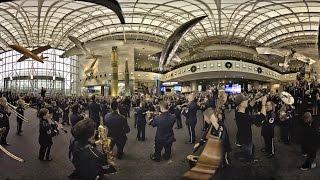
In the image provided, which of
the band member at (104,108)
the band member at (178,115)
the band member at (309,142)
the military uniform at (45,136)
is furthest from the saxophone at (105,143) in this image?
the band member at (309,142)

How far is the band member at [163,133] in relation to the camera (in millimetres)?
1874

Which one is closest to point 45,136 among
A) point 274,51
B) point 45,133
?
point 45,133

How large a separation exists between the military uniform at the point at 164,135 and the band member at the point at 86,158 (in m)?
0.34

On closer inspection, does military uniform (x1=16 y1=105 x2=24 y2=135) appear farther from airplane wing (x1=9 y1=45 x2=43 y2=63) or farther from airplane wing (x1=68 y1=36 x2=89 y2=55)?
airplane wing (x1=68 y1=36 x2=89 y2=55)

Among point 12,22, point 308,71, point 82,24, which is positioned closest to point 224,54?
point 308,71

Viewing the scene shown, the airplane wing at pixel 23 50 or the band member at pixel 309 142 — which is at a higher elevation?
the airplane wing at pixel 23 50

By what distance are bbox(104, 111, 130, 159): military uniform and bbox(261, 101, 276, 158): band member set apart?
0.94 m

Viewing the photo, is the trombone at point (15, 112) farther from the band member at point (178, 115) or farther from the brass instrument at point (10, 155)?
the band member at point (178, 115)

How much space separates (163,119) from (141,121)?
0.60ft

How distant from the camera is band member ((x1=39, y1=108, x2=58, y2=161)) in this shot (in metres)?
Result: 1.89

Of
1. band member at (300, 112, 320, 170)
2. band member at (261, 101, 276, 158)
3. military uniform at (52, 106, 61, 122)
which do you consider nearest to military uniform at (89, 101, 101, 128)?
military uniform at (52, 106, 61, 122)

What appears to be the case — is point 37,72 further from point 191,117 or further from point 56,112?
point 191,117

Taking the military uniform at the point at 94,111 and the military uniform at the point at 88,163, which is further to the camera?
the military uniform at the point at 94,111

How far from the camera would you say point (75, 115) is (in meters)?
1.99
